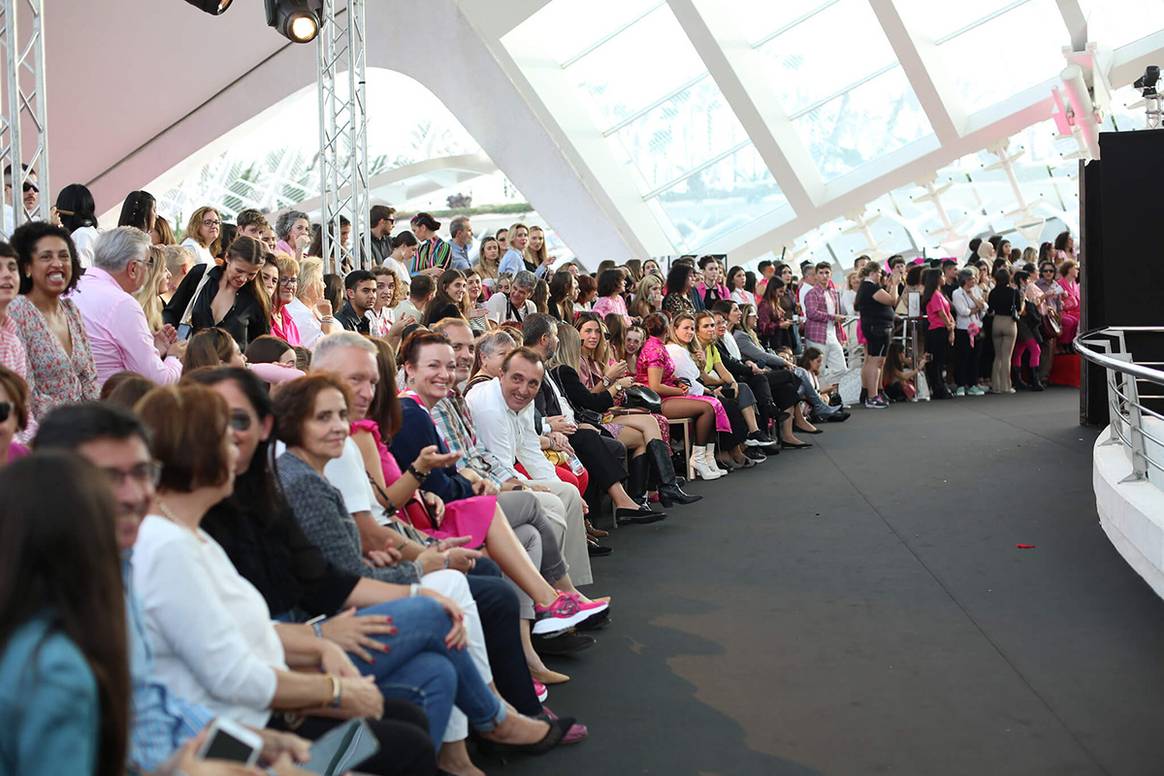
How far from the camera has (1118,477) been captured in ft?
18.9

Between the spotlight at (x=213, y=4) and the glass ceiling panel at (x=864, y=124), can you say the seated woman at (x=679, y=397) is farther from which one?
the glass ceiling panel at (x=864, y=124)

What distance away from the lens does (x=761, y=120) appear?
621 inches

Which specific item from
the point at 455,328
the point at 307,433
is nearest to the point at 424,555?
the point at 307,433

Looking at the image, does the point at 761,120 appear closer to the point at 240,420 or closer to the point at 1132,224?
the point at 1132,224

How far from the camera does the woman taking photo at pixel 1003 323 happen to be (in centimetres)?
1349

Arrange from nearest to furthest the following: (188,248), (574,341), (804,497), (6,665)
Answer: (6,665) < (188,248) < (574,341) < (804,497)

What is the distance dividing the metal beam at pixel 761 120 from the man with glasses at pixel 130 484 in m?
13.5

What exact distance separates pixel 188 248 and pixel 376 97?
56.3 ft

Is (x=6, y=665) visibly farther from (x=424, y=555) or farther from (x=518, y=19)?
(x=518, y=19)

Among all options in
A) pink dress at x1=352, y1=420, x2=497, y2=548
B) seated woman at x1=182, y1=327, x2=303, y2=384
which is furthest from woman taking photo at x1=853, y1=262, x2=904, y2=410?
seated woman at x1=182, y1=327, x2=303, y2=384

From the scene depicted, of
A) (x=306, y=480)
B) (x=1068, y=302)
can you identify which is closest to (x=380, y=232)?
(x=306, y=480)

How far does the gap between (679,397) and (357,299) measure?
264 centimetres

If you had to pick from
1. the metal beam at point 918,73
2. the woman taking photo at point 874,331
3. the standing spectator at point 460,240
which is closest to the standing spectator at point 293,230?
the standing spectator at point 460,240

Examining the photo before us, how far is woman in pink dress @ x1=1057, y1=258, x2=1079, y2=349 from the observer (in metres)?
14.0
